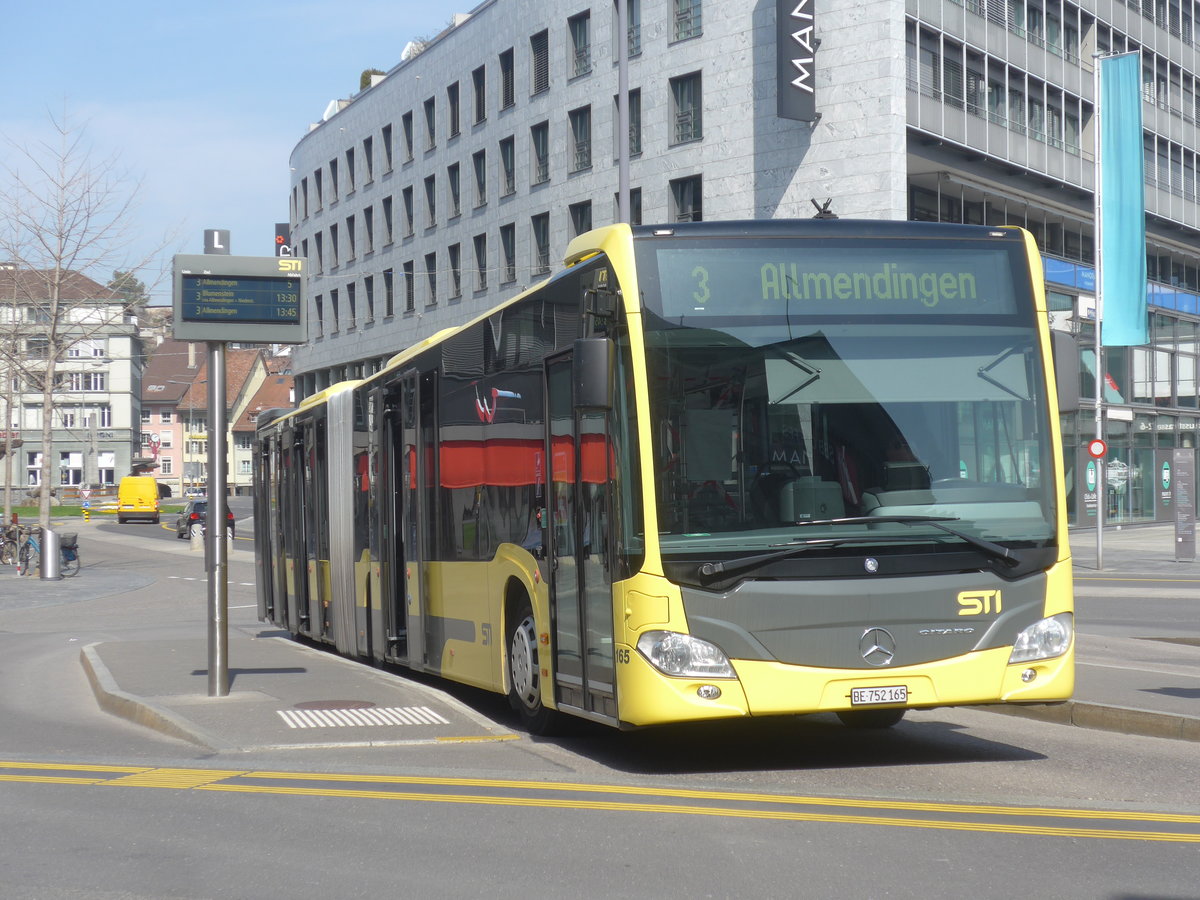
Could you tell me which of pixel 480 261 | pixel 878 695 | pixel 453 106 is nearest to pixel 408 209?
pixel 453 106

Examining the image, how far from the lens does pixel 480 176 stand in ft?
172

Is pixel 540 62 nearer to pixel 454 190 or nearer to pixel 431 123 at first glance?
pixel 454 190

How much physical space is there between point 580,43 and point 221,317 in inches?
1430

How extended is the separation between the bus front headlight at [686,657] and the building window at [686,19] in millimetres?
34524

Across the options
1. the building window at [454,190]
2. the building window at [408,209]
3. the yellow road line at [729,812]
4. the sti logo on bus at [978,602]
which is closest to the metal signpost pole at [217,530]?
the yellow road line at [729,812]

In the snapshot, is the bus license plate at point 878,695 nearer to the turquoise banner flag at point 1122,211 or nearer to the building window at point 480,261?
the turquoise banner flag at point 1122,211

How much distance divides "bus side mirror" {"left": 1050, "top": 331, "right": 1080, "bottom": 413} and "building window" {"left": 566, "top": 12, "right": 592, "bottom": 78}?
38256 mm

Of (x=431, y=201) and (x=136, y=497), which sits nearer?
(x=431, y=201)

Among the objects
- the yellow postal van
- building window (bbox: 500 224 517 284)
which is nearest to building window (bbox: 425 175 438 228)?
building window (bbox: 500 224 517 284)

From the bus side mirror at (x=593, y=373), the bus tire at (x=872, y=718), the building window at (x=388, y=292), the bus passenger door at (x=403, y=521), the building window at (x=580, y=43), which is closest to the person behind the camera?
the bus side mirror at (x=593, y=373)

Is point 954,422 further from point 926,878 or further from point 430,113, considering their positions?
point 430,113

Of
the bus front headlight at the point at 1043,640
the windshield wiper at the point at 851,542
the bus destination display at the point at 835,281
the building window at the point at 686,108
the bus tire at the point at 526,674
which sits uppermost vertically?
the building window at the point at 686,108

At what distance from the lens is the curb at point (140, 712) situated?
9.48 m

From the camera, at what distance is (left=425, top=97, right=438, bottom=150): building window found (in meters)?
55.7
